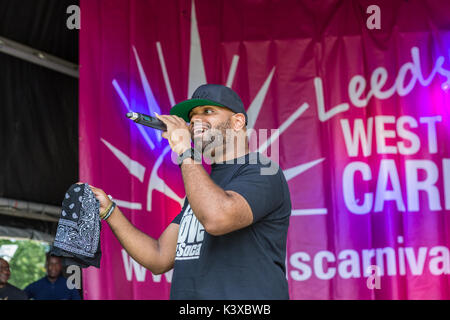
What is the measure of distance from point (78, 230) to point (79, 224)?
0.06ft

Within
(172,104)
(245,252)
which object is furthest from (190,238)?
(172,104)

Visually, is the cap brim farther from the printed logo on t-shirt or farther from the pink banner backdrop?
the pink banner backdrop

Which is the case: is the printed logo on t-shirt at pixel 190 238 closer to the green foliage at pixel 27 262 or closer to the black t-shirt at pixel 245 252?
the black t-shirt at pixel 245 252

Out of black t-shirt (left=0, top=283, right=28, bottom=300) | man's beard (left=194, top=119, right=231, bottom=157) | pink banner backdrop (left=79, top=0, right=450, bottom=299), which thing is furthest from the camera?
black t-shirt (left=0, top=283, right=28, bottom=300)

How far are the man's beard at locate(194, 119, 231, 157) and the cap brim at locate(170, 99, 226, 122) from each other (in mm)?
77

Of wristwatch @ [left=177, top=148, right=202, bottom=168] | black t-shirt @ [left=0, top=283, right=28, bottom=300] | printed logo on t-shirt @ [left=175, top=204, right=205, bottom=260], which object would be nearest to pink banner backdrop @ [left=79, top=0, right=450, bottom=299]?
black t-shirt @ [left=0, top=283, right=28, bottom=300]

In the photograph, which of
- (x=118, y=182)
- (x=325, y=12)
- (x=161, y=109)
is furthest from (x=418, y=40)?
(x=118, y=182)

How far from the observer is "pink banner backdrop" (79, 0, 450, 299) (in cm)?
396

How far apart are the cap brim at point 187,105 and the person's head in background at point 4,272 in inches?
136

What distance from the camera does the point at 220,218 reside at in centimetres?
180

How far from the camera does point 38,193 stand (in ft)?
17.0

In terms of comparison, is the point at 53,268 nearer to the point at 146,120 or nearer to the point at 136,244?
the point at 136,244

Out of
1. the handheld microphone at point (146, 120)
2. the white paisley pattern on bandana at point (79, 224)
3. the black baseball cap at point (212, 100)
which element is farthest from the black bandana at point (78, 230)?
the black baseball cap at point (212, 100)

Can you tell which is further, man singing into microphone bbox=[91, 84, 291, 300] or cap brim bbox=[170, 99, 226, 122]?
cap brim bbox=[170, 99, 226, 122]
